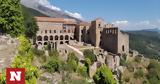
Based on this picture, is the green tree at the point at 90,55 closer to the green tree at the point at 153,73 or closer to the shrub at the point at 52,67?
the green tree at the point at 153,73

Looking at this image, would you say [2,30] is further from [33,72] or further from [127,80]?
[127,80]

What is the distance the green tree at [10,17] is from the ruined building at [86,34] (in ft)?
119

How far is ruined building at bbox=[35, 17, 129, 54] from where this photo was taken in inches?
2643

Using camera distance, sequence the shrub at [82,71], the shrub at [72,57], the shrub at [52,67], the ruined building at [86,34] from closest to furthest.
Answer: the shrub at [52,67]
the shrub at [82,71]
the shrub at [72,57]
the ruined building at [86,34]

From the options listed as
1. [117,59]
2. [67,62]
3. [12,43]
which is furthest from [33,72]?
[117,59]

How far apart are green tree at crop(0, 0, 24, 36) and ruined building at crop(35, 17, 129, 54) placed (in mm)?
36218

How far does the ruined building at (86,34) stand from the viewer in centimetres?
6712

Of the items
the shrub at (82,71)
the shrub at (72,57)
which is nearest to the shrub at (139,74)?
the shrub at (72,57)

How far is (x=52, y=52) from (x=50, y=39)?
57.6ft

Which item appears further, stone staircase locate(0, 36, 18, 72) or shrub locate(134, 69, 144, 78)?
shrub locate(134, 69, 144, 78)

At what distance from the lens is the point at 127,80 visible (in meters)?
59.6

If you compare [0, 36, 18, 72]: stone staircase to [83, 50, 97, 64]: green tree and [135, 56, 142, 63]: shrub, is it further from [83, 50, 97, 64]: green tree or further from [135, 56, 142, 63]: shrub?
[135, 56, 142, 63]: shrub

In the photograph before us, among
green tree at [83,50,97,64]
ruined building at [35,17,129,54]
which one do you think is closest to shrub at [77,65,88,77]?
green tree at [83,50,97,64]

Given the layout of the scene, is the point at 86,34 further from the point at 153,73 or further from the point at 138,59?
the point at 153,73
